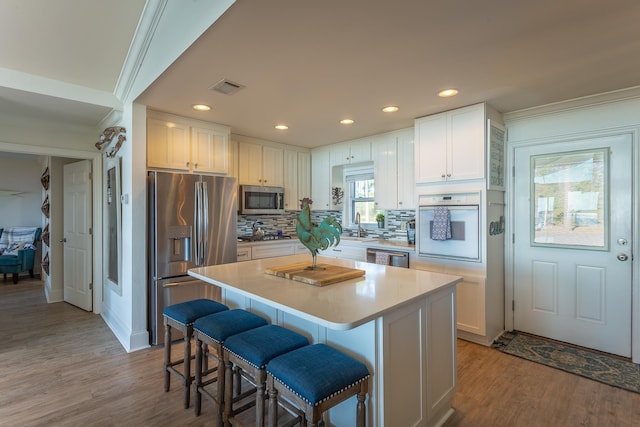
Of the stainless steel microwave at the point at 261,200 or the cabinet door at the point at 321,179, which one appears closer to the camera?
the stainless steel microwave at the point at 261,200

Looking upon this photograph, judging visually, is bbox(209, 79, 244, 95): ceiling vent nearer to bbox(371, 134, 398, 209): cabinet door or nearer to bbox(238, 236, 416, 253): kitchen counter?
bbox(238, 236, 416, 253): kitchen counter

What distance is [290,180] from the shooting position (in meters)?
4.89

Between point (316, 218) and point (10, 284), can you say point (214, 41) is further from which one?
point (10, 284)

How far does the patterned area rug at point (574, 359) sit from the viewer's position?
240 cm

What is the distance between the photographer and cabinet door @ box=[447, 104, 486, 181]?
2.96 meters

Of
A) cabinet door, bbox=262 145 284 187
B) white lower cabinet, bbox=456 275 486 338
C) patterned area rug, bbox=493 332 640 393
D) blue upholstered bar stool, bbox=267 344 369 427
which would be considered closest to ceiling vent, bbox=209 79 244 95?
cabinet door, bbox=262 145 284 187

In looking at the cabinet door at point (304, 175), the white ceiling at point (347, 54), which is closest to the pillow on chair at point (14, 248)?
the white ceiling at point (347, 54)

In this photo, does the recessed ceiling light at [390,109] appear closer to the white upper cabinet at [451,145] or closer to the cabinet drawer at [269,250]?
the white upper cabinet at [451,145]

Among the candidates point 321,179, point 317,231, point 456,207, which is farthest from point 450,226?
point 321,179

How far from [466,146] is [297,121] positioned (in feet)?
6.02

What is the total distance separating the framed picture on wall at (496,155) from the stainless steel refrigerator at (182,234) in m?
2.76

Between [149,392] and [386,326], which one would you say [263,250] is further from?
[386,326]

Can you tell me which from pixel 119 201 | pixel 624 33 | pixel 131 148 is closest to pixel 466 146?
pixel 624 33

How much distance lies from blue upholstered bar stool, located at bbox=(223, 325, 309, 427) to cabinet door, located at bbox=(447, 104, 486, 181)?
2.33 metres
